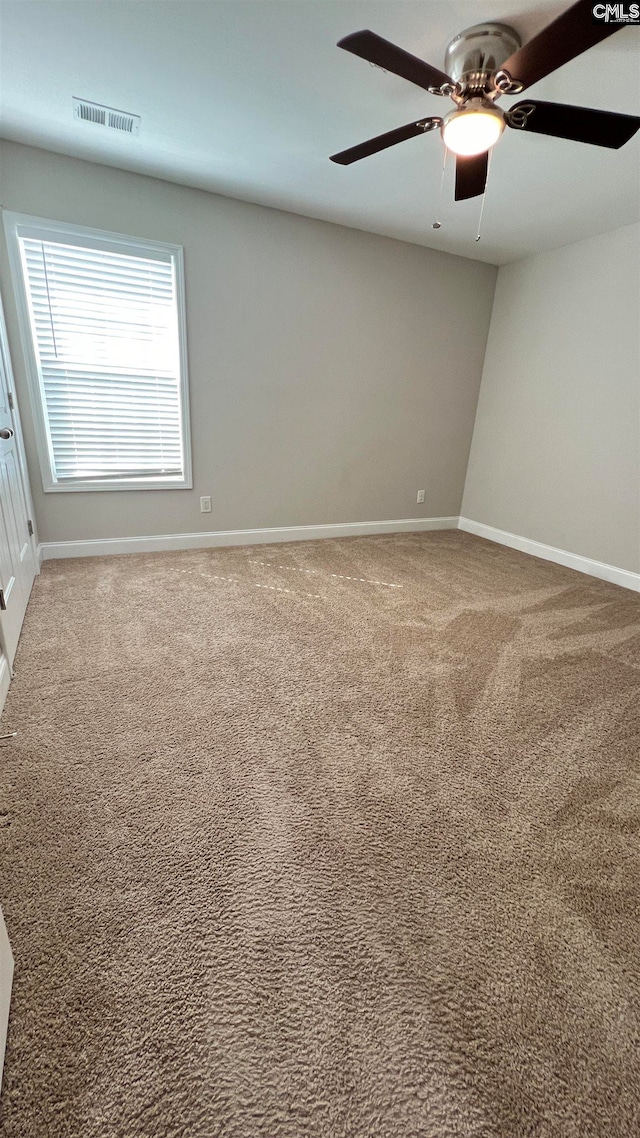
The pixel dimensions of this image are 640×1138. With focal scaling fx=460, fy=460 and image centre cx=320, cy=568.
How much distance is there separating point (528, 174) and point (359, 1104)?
3807 millimetres

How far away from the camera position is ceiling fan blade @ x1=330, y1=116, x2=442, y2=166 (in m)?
1.73

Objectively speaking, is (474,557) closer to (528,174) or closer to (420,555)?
(420,555)

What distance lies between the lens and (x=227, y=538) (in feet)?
12.7

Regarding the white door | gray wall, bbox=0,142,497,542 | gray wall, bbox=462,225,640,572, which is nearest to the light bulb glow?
gray wall, bbox=0,142,497,542

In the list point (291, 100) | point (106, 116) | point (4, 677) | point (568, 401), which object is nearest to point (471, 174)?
point (291, 100)

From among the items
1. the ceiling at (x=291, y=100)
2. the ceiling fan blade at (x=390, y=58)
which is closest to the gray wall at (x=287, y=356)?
the ceiling at (x=291, y=100)

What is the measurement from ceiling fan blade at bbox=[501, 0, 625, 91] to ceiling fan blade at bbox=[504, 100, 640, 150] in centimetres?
8

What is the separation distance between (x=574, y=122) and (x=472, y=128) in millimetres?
367

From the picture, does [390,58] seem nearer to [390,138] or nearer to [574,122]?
[390,138]

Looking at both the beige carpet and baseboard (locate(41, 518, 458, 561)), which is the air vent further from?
the beige carpet

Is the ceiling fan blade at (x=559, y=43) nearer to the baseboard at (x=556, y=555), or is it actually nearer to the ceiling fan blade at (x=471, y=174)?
the ceiling fan blade at (x=471, y=174)

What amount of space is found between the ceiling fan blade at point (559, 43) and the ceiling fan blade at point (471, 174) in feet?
1.16

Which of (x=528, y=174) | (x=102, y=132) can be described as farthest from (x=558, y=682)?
(x=102, y=132)

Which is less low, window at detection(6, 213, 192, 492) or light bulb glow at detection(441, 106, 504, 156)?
light bulb glow at detection(441, 106, 504, 156)
